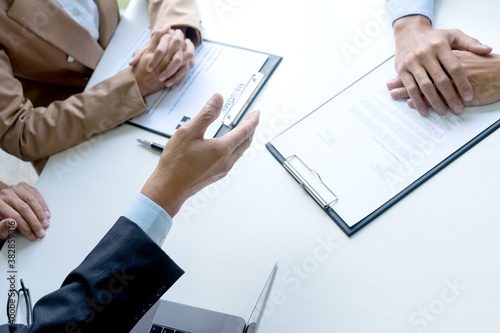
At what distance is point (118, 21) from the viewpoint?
1.17 metres

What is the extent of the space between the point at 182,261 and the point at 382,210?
38cm

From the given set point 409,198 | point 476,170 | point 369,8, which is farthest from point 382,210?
point 369,8

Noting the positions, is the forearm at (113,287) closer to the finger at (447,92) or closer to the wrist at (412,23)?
the finger at (447,92)

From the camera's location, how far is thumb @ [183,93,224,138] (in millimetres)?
701

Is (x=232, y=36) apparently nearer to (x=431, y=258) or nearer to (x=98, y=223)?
(x=98, y=223)

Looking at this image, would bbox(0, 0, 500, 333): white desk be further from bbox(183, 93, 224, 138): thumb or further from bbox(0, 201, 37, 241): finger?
bbox(183, 93, 224, 138): thumb

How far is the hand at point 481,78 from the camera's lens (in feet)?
2.62

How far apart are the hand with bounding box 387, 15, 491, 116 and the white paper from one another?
318 mm

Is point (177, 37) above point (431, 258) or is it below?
above

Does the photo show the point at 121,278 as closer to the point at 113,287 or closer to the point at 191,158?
the point at 113,287

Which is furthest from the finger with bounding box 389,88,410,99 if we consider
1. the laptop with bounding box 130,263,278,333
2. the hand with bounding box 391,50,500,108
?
the laptop with bounding box 130,263,278,333

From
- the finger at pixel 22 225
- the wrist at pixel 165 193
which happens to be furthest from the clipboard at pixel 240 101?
the finger at pixel 22 225

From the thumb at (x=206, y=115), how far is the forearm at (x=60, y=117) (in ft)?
0.89

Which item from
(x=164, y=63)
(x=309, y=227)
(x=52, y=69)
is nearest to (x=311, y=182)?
(x=309, y=227)
